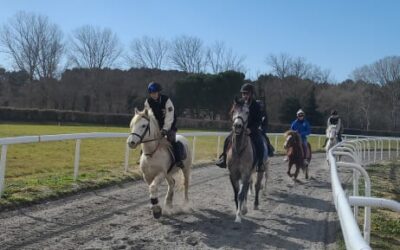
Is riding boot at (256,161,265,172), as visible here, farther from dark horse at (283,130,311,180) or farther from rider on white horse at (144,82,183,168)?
dark horse at (283,130,311,180)

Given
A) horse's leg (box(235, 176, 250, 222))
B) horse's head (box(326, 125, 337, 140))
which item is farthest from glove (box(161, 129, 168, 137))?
horse's head (box(326, 125, 337, 140))

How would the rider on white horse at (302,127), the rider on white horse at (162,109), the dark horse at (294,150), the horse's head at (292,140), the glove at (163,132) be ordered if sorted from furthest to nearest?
the rider on white horse at (302,127)
the horse's head at (292,140)
the dark horse at (294,150)
the rider on white horse at (162,109)
the glove at (163,132)

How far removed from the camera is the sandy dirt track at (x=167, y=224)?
22.0ft

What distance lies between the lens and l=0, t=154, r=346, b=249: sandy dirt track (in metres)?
6.71

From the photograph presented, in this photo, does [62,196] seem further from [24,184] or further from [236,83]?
[236,83]

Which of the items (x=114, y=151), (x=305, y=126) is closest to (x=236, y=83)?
(x=114, y=151)

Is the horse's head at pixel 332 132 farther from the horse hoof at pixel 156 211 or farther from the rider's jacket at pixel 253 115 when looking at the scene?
the horse hoof at pixel 156 211

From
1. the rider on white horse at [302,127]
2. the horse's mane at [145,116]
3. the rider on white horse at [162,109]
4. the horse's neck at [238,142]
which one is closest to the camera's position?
the horse's mane at [145,116]

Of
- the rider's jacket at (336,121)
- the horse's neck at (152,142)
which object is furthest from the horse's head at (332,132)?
the horse's neck at (152,142)

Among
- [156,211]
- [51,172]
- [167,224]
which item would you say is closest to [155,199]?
[156,211]

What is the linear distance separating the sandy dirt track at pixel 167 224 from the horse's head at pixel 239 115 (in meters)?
1.66

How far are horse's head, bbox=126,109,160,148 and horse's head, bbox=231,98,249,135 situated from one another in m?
1.43

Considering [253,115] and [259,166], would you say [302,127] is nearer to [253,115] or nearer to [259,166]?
[259,166]

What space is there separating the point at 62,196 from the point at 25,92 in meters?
67.9
